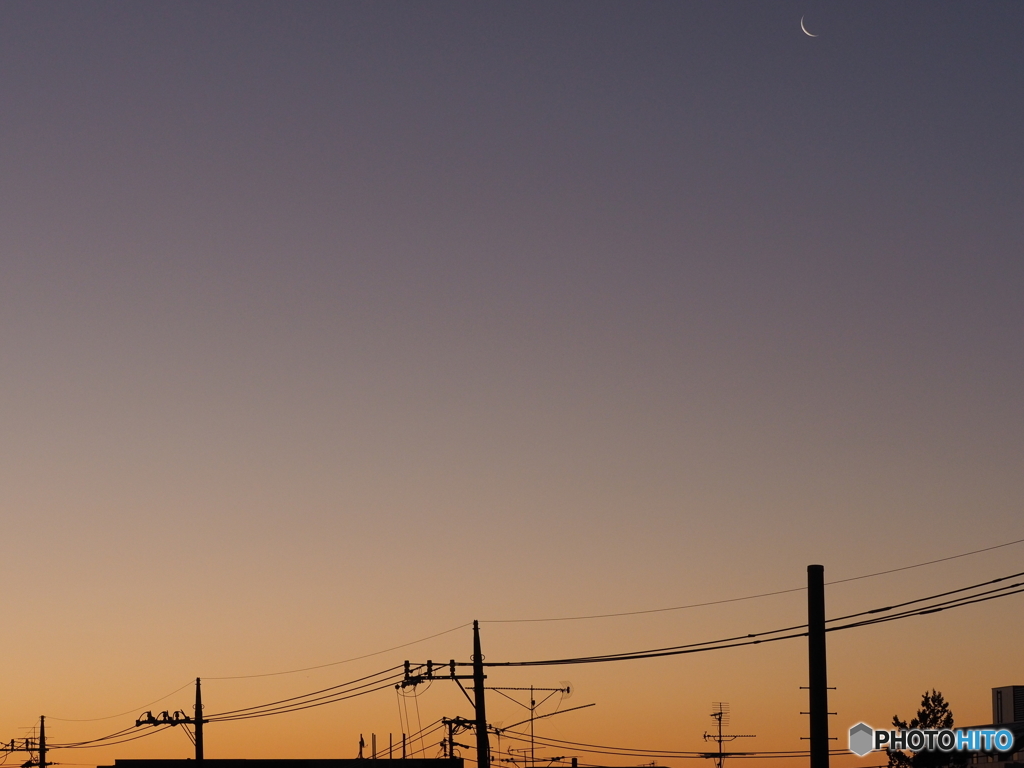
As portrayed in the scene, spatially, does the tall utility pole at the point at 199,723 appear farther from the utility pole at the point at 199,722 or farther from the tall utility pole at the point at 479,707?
the tall utility pole at the point at 479,707

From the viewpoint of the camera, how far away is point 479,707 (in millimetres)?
53188

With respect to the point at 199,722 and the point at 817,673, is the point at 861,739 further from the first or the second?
the point at 199,722

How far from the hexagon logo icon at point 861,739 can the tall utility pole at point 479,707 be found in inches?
532

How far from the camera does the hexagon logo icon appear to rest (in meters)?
48.5

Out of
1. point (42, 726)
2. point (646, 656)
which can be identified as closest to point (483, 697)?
point (646, 656)

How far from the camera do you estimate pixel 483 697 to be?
5325cm

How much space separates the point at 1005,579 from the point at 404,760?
66.6 m

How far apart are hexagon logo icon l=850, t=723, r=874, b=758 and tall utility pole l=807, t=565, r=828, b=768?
1414 cm

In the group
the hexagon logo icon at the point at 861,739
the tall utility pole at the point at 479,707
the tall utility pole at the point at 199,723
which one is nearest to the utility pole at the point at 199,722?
the tall utility pole at the point at 199,723

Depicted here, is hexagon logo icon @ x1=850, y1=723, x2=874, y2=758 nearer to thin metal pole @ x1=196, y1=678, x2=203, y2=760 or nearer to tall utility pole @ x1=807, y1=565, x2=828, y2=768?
tall utility pole @ x1=807, y1=565, x2=828, y2=768

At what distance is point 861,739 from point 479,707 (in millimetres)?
14239

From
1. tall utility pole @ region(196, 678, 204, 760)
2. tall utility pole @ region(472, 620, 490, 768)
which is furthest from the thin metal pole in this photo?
tall utility pole @ region(472, 620, 490, 768)

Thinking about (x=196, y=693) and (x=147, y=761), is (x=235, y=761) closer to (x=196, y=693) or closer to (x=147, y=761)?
(x=147, y=761)

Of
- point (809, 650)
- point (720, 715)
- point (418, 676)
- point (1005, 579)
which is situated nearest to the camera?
point (1005, 579)
